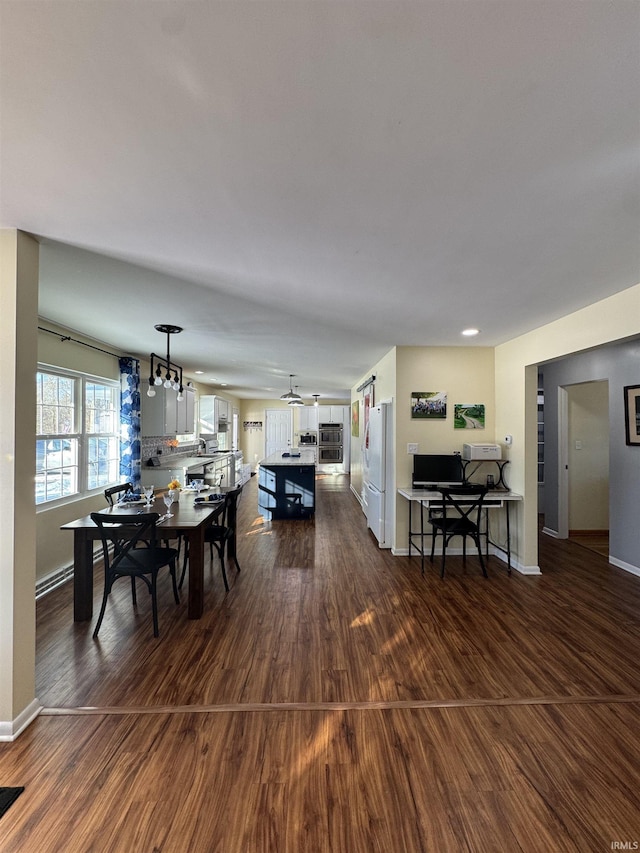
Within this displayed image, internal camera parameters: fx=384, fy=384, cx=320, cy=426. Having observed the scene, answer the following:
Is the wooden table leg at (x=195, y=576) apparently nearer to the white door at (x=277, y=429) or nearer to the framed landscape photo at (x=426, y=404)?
the framed landscape photo at (x=426, y=404)

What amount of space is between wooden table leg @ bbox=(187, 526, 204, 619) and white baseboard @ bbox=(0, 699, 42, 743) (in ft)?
3.70

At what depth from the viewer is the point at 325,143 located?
4.29 feet

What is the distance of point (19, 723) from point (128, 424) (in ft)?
12.4

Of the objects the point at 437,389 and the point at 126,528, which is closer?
the point at 126,528

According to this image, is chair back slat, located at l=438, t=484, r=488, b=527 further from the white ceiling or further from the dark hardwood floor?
the white ceiling

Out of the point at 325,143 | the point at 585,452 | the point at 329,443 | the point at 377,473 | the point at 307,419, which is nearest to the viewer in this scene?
the point at 325,143

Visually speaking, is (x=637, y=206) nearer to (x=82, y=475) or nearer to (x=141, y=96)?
(x=141, y=96)

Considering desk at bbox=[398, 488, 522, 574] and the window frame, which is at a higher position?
the window frame

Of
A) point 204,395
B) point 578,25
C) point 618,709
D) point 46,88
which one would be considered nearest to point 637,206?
point 578,25

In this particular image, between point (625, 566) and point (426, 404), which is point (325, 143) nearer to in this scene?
point (426, 404)

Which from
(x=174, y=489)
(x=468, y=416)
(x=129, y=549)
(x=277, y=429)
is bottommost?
(x=129, y=549)

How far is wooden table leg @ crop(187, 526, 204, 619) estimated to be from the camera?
303 centimetres

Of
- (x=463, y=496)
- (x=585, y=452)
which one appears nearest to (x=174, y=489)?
(x=463, y=496)

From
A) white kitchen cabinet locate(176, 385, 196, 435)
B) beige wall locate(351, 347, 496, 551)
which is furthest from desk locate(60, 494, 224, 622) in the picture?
white kitchen cabinet locate(176, 385, 196, 435)
